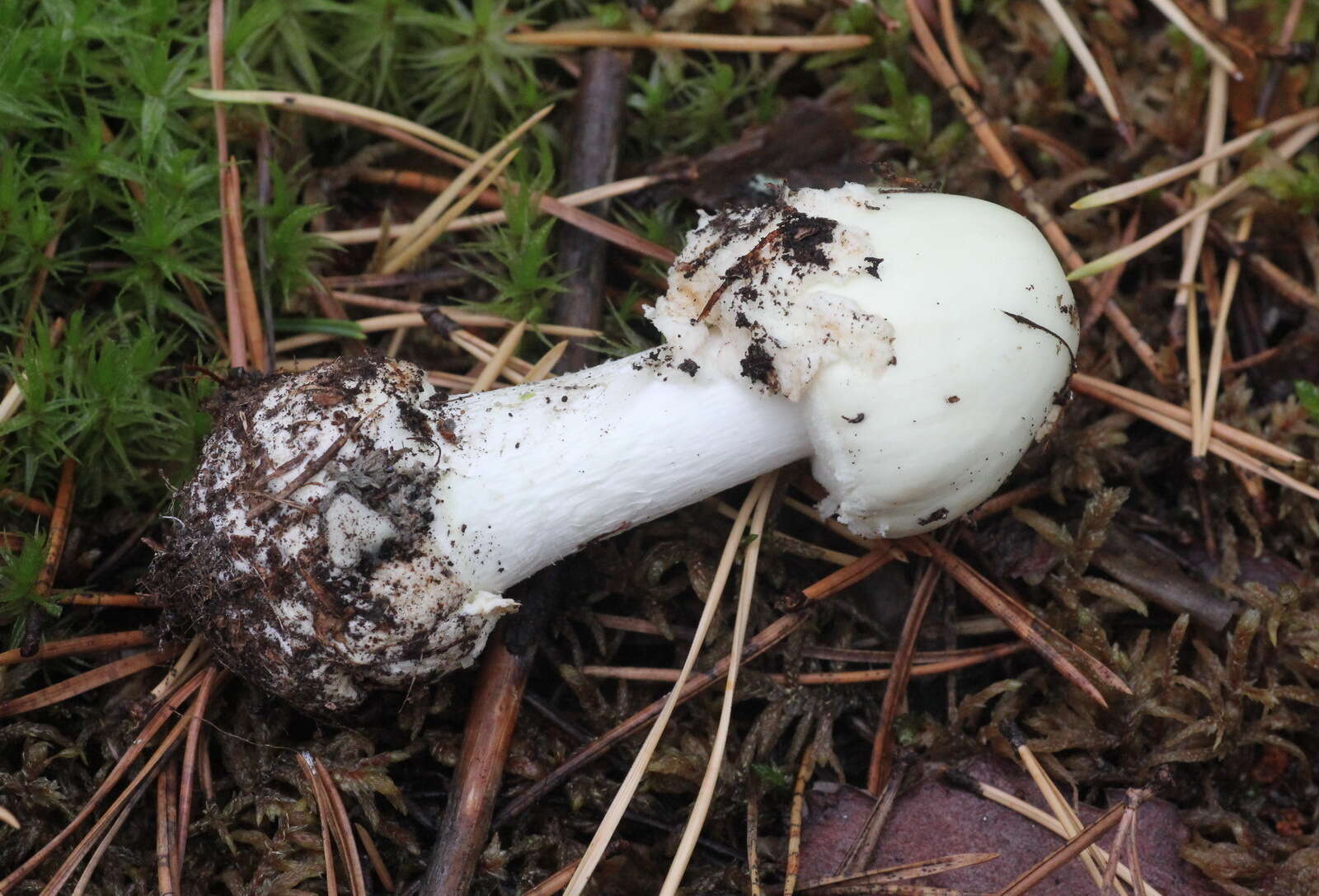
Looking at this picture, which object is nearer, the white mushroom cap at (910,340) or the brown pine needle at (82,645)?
the white mushroom cap at (910,340)

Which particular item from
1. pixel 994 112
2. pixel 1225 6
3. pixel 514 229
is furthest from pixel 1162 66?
pixel 514 229

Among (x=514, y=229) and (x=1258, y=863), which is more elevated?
(x=514, y=229)

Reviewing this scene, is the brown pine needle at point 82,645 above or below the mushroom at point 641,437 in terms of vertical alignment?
below

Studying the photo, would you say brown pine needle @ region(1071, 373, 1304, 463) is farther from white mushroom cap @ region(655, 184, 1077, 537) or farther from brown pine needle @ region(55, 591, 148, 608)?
brown pine needle @ region(55, 591, 148, 608)

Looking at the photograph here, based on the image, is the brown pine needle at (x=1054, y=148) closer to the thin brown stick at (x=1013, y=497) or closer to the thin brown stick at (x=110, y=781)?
the thin brown stick at (x=1013, y=497)

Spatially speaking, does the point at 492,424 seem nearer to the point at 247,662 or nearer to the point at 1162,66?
the point at 247,662

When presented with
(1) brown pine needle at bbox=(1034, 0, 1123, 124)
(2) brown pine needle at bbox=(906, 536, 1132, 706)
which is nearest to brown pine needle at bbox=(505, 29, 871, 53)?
(1) brown pine needle at bbox=(1034, 0, 1123, 124)

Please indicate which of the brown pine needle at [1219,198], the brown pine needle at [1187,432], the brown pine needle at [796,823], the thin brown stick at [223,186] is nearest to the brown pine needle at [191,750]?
the thin brown stick at [223,186]
